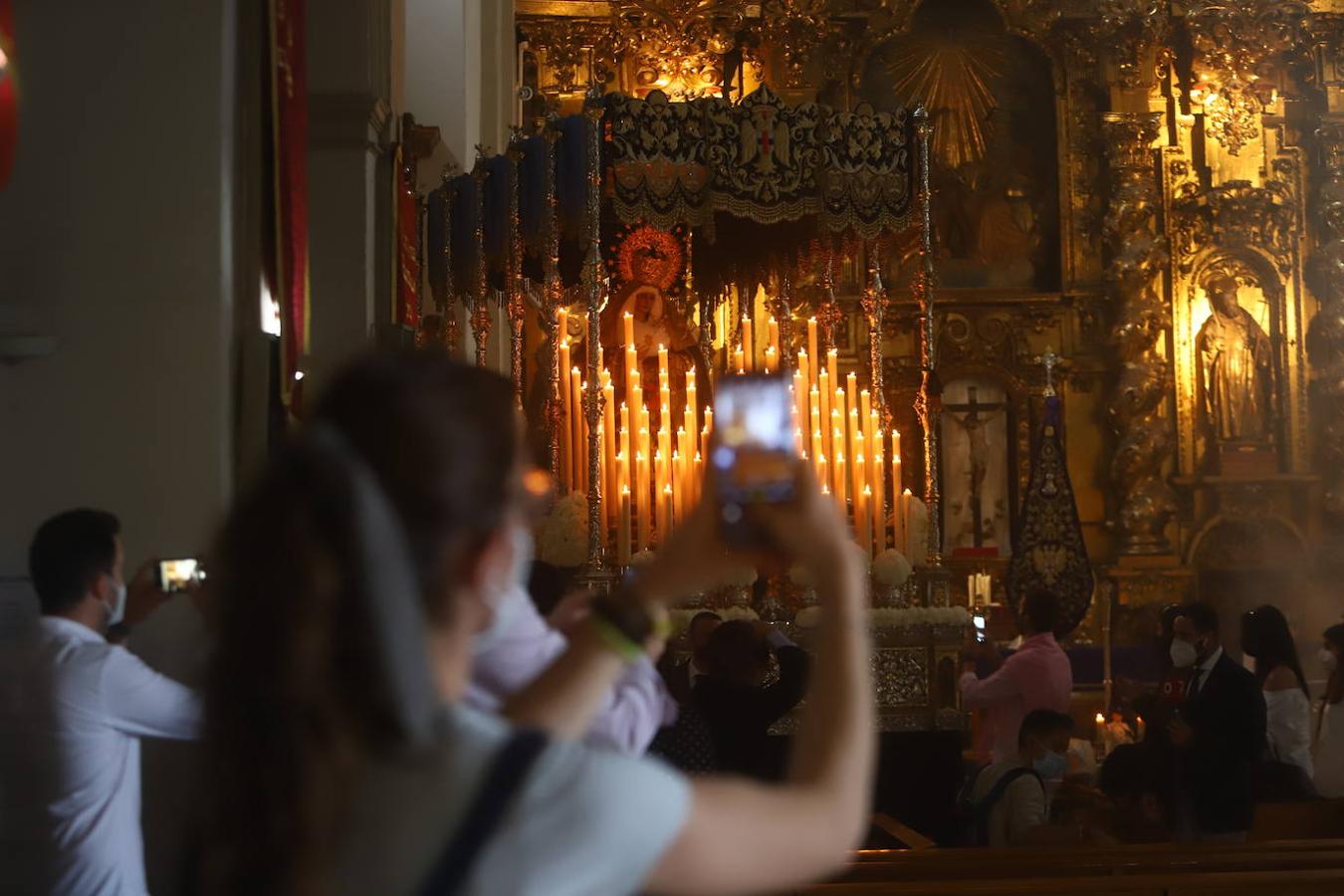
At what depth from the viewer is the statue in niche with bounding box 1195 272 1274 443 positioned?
1636cm

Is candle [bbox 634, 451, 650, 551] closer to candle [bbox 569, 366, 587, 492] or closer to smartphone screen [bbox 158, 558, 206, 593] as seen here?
candle [bbox 569, 366, 587, 492]

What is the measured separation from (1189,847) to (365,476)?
13.9ft

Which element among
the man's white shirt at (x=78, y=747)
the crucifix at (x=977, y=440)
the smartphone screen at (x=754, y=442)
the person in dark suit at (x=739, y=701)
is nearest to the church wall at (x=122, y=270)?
the man's white shirt at (x=78, y=747)

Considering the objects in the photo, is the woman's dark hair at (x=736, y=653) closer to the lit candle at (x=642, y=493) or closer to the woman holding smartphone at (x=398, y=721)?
the lit candle at (x=642, y=493)

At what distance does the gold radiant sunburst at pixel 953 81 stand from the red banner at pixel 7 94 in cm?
1290

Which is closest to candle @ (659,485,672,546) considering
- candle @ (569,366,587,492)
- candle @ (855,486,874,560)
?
candle @ (569,366,587,492)

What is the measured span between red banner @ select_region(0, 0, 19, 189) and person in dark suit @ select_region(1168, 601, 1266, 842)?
4.53 meters

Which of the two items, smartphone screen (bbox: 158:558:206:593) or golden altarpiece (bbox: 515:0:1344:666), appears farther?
golden altarpiece (bbox: 515:0:1344:666)

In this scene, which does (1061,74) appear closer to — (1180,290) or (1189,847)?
(1180,290)

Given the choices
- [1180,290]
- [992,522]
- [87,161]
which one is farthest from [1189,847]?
[1180,290]

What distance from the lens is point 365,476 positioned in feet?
4.53

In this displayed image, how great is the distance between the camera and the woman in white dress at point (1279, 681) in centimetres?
718

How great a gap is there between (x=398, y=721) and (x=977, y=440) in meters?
15.3

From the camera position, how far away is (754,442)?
64.8 inches
